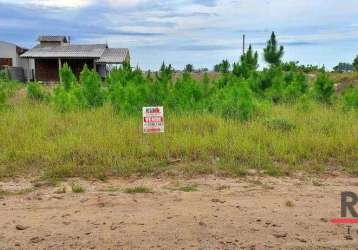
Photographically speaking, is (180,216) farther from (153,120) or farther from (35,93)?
(35,93)

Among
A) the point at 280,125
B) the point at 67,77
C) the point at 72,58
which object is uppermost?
the point at 72,58

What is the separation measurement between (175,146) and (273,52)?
50.3 ft

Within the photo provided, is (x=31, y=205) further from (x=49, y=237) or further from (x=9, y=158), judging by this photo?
(x=9, y=158)

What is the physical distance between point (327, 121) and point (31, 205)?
619cm

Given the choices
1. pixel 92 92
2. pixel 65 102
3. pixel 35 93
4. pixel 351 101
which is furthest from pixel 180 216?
pixel 35 93

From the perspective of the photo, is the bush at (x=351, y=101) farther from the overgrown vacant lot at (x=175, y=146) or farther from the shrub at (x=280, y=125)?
the shrub at (x=280, y=125)

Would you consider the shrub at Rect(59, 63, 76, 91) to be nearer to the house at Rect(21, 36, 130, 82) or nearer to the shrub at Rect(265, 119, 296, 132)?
the shrub at Rect(265, 119, 296, 132)

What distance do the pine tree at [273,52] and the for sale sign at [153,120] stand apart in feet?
49.1

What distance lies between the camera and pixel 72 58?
32312 millimetres

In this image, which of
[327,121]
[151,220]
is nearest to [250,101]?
[327,121]

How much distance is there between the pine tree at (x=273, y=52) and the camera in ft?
67.1

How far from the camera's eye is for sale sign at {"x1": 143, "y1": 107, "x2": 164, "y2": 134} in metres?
6.57

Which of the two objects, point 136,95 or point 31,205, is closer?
point 31,205

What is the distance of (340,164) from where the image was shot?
6.08 meters
